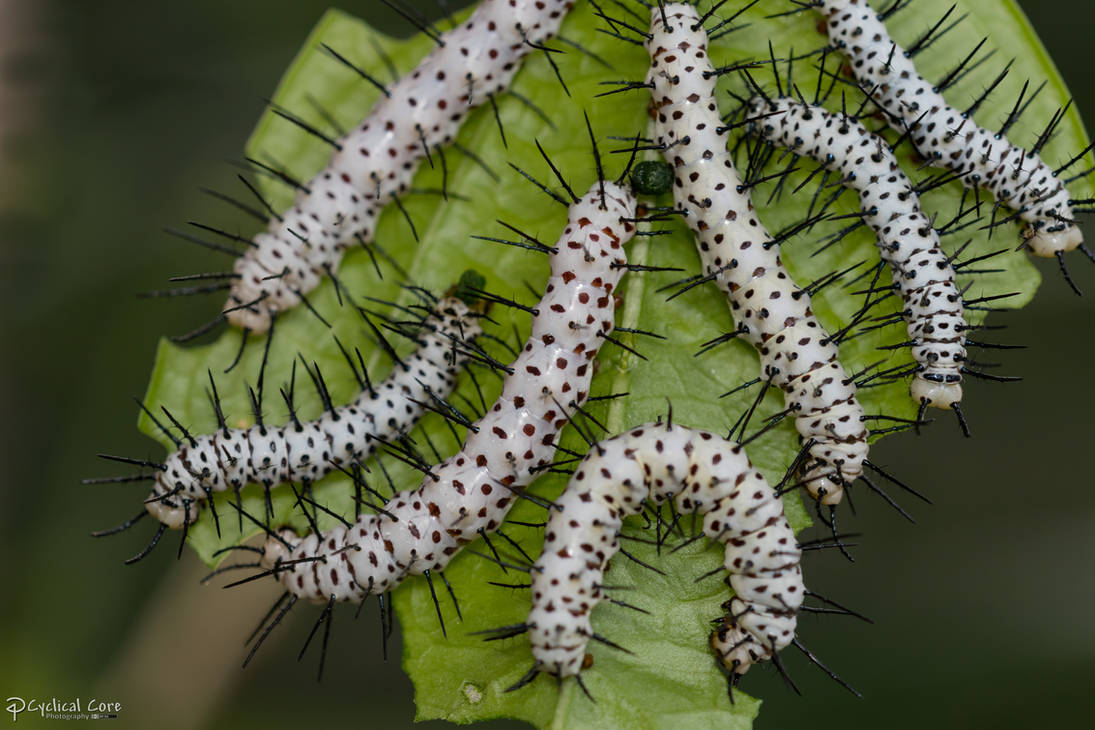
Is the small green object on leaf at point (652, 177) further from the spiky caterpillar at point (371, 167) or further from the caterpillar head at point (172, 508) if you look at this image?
the caterpillar head at point (172, 508)

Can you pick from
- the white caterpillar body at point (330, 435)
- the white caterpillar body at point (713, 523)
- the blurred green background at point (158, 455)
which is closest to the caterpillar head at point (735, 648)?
the white caterpillar body at point (713, 523)

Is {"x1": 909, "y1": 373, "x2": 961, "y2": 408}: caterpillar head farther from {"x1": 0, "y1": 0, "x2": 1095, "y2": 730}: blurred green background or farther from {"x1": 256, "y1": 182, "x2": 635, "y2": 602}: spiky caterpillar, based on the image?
{"x1": 256, "y1": 182, "x2": 635, "y2": 602}: spiky caterpillar

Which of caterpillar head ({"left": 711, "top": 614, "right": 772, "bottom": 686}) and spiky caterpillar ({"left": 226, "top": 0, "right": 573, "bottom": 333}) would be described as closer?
caterpillar head ({"left": 711, "top": 614, "right": 772, "bottom": 686})

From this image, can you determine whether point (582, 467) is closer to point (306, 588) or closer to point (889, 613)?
point (306, 588)

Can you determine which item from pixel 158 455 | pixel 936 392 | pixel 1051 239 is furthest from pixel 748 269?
pixel 158 455

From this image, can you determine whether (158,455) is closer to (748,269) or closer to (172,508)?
(172,508)

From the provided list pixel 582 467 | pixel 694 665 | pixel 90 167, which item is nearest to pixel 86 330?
pixel 90 167

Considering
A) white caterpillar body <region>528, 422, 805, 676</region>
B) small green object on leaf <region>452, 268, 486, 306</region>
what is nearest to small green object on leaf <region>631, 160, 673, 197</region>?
small green object on leaf <region>452, 268, 486, 306</region>
